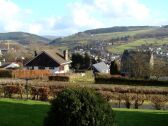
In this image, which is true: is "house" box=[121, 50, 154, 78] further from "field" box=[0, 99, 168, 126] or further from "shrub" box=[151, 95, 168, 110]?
"field" box=[0, 99, 168, 126]

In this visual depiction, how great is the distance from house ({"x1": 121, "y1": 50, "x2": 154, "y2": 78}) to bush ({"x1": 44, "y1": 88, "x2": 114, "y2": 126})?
207 feet

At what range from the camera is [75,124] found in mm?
12406

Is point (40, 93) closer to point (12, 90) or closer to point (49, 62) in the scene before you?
point (12, 90)

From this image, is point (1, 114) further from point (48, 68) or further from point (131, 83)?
point (48, 68)

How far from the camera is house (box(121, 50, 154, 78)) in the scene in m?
76.8

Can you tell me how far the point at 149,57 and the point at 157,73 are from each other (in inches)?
344

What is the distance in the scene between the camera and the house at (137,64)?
76812 mm

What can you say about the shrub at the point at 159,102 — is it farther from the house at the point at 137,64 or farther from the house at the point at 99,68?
the house at the point at 99,68

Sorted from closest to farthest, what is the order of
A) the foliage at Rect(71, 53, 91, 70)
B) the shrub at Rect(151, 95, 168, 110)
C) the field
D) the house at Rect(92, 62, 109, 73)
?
the field → the shrub at Rect(151, 95, 168, 110) → the house at Rect(92, 62, 109, 73) → the foliage at Rect(71, 53, 91, 70)

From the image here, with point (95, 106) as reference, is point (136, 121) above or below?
below

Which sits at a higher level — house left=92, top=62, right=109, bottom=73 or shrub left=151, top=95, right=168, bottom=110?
house left=92, top=62, right=109, bottom=73

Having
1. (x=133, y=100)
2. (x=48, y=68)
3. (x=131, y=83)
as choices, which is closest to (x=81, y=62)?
(x=48, y=68)

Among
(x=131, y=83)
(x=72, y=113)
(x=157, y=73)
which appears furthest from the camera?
(x=157, y=73)

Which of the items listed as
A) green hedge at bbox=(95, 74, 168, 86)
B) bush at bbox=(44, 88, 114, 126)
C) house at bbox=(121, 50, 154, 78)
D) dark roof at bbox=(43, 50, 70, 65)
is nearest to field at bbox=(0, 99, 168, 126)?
bush at bbox=(44, 88, 114, 126)
